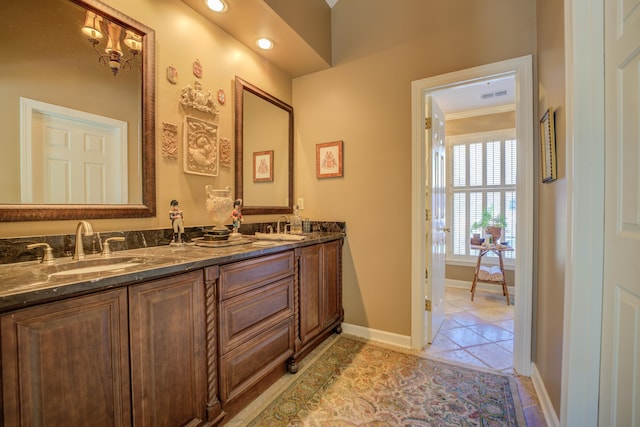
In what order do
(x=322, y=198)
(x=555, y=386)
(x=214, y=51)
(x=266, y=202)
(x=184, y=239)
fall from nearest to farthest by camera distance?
(x=555, y=386) → (x=184, y=239) → (x=214, y=51) → (x=266, y=202) → (x=322, y=198)

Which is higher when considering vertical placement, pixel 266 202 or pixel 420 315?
pixel 266 202

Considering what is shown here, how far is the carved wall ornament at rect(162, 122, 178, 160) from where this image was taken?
1771mm

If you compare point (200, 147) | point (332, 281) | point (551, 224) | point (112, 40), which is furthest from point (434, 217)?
point (112, 40)

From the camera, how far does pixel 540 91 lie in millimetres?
1871

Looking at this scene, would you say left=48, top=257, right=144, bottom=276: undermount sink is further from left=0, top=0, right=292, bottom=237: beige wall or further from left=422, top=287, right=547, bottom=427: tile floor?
left=422, top=287, right=547, bottom=427: tile floor

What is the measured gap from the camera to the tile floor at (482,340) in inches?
72.8

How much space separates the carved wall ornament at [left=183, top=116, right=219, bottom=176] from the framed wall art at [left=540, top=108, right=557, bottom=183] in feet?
6.86

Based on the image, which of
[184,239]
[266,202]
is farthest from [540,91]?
[184,239]

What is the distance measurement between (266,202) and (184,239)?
88 cm

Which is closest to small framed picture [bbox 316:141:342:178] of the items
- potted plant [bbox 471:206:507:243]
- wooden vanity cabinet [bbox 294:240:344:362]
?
wooden vanity cabinet [bbox 294:240:344:362]

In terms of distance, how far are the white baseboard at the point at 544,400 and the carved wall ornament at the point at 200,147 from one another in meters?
2.47

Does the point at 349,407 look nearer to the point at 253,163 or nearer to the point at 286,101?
the point at 253,163

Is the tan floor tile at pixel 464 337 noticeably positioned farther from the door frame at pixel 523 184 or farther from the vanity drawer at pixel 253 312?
the vanity drawer at pixel 253 312

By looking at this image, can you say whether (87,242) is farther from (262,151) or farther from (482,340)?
(482,340)
